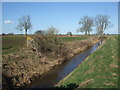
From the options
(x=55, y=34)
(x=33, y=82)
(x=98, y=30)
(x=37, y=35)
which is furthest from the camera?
(x=98, y=30)

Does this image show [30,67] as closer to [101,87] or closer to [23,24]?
[101,87]

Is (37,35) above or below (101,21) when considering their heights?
below

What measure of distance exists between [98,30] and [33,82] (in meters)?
79.8

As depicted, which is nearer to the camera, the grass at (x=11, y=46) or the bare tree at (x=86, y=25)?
the grass at (x=11, y=46)

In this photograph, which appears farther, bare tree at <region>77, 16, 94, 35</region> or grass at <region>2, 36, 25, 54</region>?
bare tree at <region>77, 16, 94, 35</region>

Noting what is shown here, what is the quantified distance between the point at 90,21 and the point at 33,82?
82.1 metres

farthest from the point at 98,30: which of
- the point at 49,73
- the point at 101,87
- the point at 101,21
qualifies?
the point at 101,87

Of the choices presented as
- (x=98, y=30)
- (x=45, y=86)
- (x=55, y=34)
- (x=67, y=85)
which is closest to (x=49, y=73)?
(x=45, y=86)

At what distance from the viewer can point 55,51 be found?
92.6 feet

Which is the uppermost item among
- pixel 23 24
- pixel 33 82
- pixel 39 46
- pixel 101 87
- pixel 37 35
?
pixel 23 24

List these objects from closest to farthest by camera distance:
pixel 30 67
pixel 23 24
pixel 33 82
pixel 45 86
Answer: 1. pixel 45 86
2. pixel 33 82
3. pixel 30 67
4. pixel 23 24

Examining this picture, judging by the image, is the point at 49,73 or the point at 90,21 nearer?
the point at 49,73

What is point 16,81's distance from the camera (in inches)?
570

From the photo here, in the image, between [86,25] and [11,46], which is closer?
[11,46]
